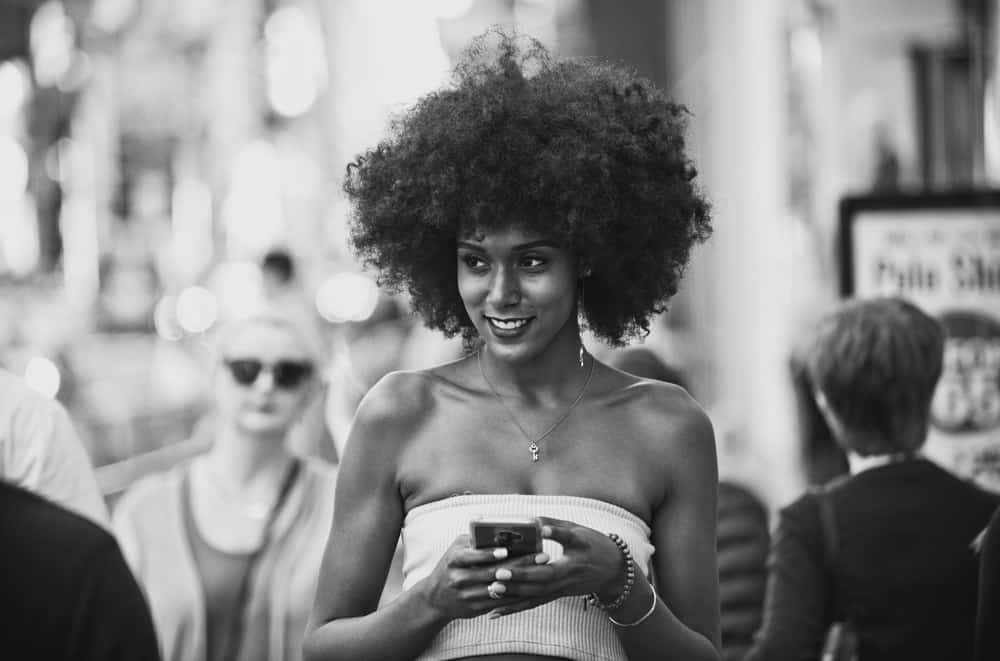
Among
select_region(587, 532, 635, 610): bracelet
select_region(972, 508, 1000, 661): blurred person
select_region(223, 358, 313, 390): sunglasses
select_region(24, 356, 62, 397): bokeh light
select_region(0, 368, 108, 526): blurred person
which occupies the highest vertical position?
select_region(0, 368, 108, 526): blurred person

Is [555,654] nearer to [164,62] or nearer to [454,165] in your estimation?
[454,165]

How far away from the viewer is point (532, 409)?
267 cm

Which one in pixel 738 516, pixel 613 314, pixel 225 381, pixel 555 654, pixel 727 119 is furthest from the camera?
pixel 727 119

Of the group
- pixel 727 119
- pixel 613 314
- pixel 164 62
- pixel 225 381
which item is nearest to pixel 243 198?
pixel 164 62

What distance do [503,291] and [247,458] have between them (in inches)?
90.5

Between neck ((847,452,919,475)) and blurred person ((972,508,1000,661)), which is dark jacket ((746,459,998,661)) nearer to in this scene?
neck ((847,452,919,475))

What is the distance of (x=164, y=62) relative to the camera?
2855 centimetres

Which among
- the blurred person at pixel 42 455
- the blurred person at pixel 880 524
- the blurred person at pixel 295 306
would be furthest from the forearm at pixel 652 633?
the blurred person at pixel 295 306

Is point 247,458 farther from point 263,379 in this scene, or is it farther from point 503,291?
point 503,291

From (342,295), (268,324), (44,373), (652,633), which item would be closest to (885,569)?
(652,633)

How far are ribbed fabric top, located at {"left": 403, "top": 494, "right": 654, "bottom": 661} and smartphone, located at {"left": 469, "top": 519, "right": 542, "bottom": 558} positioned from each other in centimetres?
24

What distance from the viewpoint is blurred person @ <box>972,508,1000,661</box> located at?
266 centimetres

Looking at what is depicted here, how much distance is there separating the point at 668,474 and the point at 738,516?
5.59 feet

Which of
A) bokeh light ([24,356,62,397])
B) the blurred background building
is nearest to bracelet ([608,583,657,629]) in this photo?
the blurred background building
